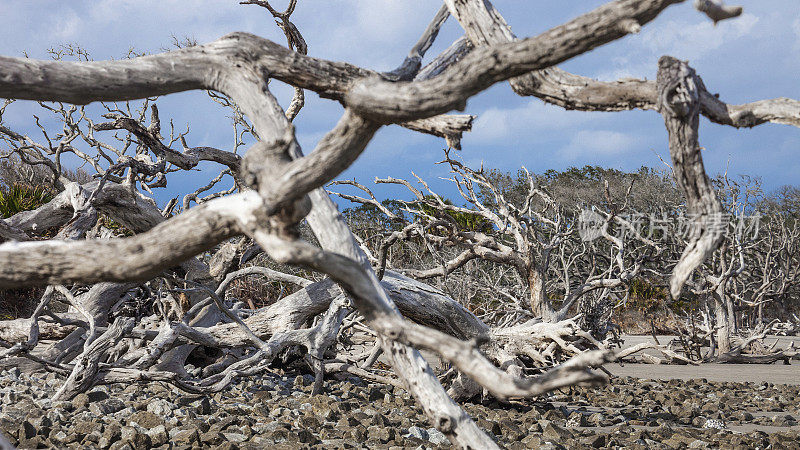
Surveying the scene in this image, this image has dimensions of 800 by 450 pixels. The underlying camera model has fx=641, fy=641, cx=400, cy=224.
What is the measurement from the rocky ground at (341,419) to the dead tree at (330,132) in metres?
0.34

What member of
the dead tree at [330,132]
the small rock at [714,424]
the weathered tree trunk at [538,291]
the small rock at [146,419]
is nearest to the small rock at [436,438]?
the dead tree at [330,132]

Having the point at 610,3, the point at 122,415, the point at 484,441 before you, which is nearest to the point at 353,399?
the point at 122,415

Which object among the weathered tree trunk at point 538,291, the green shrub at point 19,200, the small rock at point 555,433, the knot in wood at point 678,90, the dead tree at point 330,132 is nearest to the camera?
the dead tree at point 330,132

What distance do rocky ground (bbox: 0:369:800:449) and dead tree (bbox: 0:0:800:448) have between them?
1.12 feet

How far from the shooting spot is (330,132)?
84.4 inches

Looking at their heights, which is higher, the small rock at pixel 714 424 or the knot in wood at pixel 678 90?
the knot in wood at pixel 678 90

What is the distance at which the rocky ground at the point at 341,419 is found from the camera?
14.1 ft

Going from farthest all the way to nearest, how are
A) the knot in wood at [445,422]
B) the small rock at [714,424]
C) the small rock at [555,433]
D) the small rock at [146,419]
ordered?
the small rock at [714,424] < the small rock at [555,433] < the small rock at [146,419] < the knot in wood at [445,422]

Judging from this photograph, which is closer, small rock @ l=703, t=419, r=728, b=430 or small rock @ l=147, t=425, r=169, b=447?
small rock @ l=147, t=425, r=169, b=447

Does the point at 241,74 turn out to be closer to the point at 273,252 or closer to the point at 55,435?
the point at 273,252

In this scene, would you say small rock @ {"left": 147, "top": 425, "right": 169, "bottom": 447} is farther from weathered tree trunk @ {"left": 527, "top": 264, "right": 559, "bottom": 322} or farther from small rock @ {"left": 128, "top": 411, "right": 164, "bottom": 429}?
weathered tree trunk @ {"left": 527, "top": 264, "right": 559, "bottom": 322}

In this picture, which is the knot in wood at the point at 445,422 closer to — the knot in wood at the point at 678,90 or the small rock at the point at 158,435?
the knot in wood at the point at 678,90

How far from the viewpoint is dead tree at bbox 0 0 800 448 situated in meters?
2.10

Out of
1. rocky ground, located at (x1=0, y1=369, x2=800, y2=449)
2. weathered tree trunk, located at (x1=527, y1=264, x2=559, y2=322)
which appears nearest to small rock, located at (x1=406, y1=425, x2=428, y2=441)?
rocky ground, located at (x1=0, y1=369, x2=800, y2=449)
